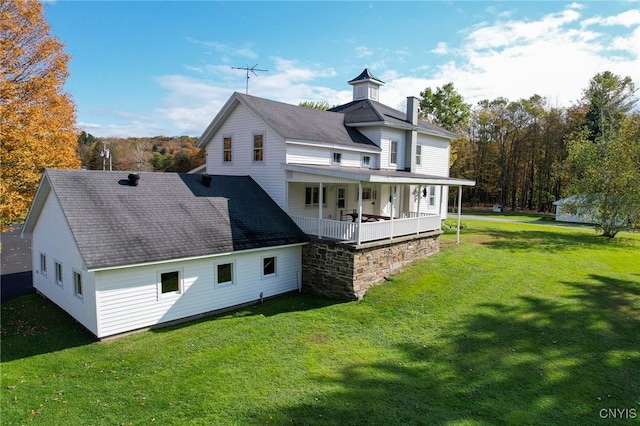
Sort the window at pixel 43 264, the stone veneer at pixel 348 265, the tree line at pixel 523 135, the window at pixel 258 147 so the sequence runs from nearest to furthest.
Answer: the stone veneer at pixel 348 265 < the window at pixel 43 264 < the window at pixel 258 147 < the tree line at pixel 523 135

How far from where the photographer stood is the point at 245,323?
12.2 metres

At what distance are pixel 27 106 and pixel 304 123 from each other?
42.7ft

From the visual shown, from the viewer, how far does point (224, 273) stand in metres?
13.5

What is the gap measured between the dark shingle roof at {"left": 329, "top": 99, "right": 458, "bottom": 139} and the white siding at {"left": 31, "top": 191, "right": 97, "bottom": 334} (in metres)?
14.5

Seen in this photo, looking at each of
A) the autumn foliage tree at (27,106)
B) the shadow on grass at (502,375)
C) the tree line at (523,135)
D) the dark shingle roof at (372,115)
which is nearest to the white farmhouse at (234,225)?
the dark shingle roof at (372,115)

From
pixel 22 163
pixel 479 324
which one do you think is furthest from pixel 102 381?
pixel 22 163

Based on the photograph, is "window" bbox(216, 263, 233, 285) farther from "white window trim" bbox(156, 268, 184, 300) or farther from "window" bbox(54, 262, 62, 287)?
"window" bbox(54, 262, 62, 287)

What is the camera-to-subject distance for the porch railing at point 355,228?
14547 mm

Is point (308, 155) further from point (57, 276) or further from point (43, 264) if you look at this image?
point (43, 264)

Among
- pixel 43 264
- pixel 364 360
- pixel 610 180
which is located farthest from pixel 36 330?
pixel 610 180

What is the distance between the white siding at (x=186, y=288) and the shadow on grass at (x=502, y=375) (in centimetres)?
544

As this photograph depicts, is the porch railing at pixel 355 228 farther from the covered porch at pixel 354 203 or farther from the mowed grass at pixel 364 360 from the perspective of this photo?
the mowed grass at pixel 364 360

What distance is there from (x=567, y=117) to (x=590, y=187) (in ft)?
101

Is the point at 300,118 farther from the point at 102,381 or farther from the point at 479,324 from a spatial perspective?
the point at 102,381
